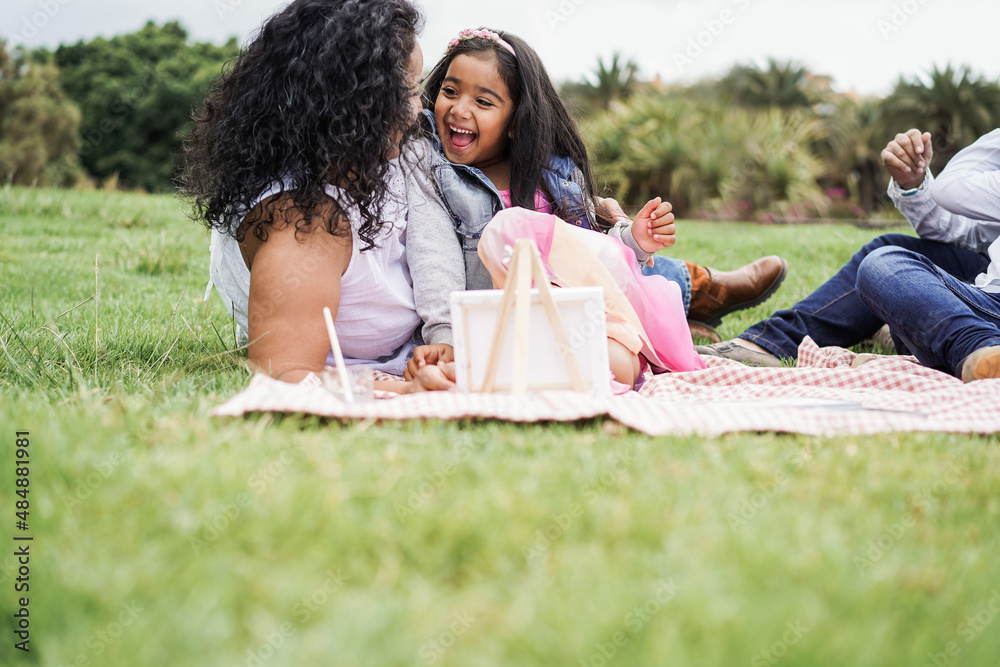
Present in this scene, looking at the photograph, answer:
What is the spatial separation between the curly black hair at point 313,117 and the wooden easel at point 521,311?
0.62 metres

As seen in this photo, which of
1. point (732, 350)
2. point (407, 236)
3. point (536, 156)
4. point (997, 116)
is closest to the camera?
point (407, 236)

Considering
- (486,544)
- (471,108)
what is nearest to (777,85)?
(471,108)

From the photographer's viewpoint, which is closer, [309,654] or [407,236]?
[309,654]

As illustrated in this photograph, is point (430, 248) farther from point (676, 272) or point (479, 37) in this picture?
point (676, 272)

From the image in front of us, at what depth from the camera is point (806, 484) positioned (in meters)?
1.49

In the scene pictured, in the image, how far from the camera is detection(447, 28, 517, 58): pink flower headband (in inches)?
121

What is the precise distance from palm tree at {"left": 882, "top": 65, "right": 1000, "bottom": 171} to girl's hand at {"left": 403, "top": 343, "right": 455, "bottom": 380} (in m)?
13.4

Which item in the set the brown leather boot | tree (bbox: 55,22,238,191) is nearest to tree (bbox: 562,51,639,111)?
tree (bbox: 55,22,238,191)

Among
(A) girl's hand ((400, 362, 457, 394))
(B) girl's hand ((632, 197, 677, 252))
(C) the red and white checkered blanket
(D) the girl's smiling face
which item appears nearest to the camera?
(C) the red and white checkered blanket

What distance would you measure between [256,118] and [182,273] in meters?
2.49

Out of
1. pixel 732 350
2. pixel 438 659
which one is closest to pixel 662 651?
pixel 438 659

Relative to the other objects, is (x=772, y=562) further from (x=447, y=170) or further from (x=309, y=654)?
(x=447, y=170)

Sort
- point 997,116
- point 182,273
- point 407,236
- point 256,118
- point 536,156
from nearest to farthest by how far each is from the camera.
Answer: point 256,118, point 407,236, point 536,156, point 182,273, point 997,116

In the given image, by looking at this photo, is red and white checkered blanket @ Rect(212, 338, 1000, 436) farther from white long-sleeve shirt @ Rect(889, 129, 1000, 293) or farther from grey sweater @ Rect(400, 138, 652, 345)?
white long-sleeve shirt @ Rect(889, 129, 1000, 293)
